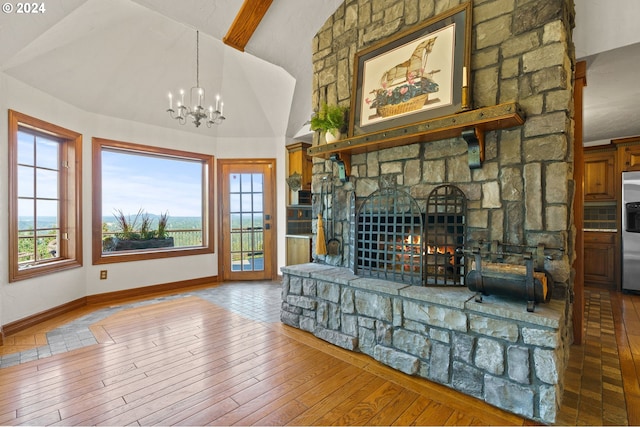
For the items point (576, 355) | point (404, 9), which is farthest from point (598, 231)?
point (404, 9)

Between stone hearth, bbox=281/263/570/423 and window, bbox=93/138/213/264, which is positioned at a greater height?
window, bbox=93/138/213/264

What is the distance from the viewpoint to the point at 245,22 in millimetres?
3354

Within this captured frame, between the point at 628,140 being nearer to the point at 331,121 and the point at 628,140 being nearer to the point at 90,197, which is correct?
the point at 331,121

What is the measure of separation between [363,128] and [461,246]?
140 centimetres

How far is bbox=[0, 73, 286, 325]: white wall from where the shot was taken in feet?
9.78

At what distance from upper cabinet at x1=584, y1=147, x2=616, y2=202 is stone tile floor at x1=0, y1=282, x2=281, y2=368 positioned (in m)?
5.25

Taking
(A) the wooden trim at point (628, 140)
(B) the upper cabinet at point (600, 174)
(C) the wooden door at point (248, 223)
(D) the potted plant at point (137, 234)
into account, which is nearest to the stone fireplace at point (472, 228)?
(C) the wooden door at point (248, 223)

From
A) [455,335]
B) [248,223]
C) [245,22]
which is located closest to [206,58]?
[245,22]

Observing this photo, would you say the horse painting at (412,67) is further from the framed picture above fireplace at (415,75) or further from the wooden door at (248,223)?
the wooden door at (248,223)

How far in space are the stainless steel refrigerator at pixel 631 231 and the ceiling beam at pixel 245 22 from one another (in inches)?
215

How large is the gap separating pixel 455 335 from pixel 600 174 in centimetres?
477

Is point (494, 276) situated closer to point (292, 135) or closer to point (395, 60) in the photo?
point (395, 60)

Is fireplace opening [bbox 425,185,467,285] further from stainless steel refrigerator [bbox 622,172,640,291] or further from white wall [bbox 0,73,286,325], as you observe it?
stainless steel refrigerator [bbox 622,172,640,291]

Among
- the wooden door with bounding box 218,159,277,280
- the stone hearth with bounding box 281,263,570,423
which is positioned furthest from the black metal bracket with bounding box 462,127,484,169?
the wooden door with bounding box 218,159,277,280
